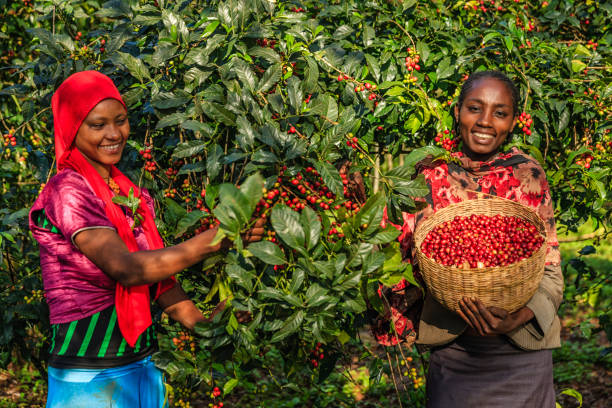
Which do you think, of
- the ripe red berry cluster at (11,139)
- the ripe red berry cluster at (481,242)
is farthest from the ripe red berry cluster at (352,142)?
the ripe red berry cluster at (11,139)

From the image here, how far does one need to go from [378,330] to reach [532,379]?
0.66 m

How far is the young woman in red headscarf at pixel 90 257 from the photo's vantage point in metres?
1.94

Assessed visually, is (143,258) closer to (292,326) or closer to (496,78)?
(292,326)

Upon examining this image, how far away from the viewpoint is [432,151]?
2248 millimetres

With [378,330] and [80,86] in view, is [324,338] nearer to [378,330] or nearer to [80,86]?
[378,330]

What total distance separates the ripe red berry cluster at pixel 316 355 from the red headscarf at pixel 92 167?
2.19 ft

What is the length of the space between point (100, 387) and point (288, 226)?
102 centimetres

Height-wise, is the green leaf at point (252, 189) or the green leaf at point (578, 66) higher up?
the green leaf at point (578, 66)

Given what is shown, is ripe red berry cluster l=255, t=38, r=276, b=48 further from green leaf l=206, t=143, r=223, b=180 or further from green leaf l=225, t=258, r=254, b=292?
green leaf l=225, t=258, r=254, b=292

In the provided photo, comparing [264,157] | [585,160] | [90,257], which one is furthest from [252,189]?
[585,160]

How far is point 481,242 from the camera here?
211 cm

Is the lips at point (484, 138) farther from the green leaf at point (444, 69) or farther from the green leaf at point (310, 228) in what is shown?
the green leaf at point (310, 228)

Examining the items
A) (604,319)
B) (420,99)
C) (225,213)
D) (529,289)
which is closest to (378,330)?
(529,289)

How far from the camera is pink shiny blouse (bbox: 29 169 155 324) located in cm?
193
